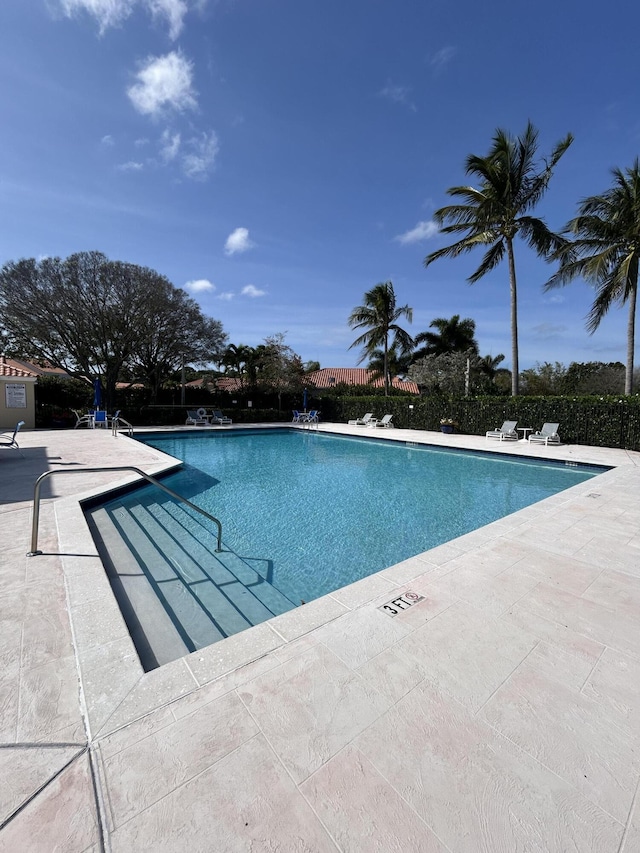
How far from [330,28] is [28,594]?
500 inches

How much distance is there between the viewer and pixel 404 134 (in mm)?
12250

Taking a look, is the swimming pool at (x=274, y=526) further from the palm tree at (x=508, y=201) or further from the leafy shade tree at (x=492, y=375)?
the leafy shade tree at (x=492, y=375)

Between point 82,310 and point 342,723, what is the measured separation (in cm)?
2328

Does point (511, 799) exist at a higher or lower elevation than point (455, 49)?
lower

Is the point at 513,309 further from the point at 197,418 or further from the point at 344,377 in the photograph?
the point at 344,377

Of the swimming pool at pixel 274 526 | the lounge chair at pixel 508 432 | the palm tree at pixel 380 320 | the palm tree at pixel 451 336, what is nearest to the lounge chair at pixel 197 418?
the swimming pool at pixel 274 526

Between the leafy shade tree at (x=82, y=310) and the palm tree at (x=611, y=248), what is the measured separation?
2011 cm

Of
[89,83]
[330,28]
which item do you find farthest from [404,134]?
[89,83]

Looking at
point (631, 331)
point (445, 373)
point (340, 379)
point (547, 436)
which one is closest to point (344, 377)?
point (340, 379)

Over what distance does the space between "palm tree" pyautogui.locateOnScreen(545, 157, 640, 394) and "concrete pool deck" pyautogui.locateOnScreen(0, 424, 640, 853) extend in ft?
49.9

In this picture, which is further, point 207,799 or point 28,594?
point 28,594

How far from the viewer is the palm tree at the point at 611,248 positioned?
14.0 metres

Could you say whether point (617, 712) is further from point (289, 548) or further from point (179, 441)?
point (179, 441)

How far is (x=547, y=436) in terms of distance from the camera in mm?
12750
